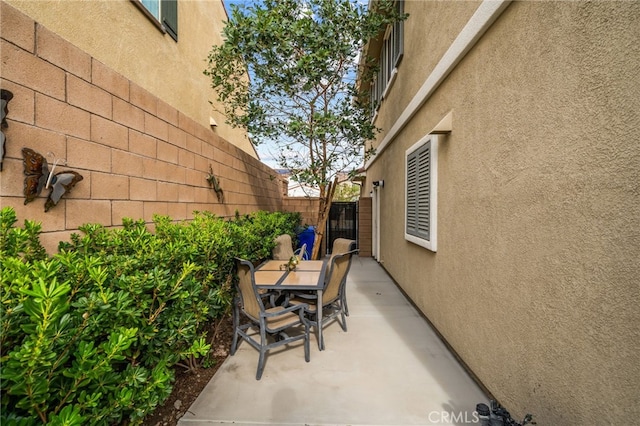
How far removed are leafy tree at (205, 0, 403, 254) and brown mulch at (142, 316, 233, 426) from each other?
387 centimetres

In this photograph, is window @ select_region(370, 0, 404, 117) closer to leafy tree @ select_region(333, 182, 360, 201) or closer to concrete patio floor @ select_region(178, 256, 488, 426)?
concrete patio floor @ select_region(178, 256, 488, 426)

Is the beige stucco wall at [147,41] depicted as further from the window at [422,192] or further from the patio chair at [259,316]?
the window at [422,192]

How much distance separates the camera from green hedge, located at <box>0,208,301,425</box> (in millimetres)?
1087

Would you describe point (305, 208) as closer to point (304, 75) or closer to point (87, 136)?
point (304, 75)

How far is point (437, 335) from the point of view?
3.82m

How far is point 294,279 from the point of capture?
375cm

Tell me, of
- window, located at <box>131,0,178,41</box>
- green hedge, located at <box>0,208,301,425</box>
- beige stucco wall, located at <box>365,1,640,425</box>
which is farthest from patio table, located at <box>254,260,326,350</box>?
window, located at <box>131,0,178,41</box>

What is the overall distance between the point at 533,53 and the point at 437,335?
3.37m

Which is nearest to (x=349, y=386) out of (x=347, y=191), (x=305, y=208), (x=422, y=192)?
(x=422, y=192)

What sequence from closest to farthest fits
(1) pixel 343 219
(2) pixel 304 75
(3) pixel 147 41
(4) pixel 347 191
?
(3) pixel 147 41
(2) pixel 304 75
(1) pixel 343 219
(4) pixel 347 191

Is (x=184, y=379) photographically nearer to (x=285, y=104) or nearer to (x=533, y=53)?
(x=533, y=53)

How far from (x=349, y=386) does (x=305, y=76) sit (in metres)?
5.34

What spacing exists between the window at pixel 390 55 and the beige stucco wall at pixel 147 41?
170 inches

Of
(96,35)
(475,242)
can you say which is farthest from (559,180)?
(96,35)
